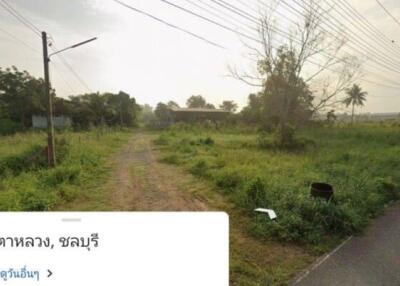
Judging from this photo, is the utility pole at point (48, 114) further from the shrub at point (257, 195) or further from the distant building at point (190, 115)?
the distant building at point (190, 115)

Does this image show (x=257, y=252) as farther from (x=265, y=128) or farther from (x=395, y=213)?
(x=265, y=128)

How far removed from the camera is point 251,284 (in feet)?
11.8

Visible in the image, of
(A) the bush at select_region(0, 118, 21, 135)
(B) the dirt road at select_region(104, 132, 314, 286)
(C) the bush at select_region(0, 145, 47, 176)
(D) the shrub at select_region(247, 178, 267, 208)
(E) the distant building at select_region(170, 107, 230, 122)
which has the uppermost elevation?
(E) the distant building at select_region(170, 107, 230, 122)

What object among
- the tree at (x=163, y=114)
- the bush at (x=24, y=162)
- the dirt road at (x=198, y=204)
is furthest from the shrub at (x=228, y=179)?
the tree at (x=163, y=114)

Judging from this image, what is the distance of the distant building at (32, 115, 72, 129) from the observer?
110ft

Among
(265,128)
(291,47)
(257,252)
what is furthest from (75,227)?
(265,128)

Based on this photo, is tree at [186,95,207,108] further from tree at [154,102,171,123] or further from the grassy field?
the grassy field

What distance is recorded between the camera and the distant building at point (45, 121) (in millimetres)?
33634

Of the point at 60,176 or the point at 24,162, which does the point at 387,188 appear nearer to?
the point at 60,176

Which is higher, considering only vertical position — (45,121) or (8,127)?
(45,121)

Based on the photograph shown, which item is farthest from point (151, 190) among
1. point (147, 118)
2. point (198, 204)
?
point (147, 118)

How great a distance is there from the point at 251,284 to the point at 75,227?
304 centimetres

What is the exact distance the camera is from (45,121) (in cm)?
3406

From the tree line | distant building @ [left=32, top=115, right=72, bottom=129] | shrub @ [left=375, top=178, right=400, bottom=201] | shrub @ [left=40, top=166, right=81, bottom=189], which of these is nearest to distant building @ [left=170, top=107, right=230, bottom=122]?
the tree line
